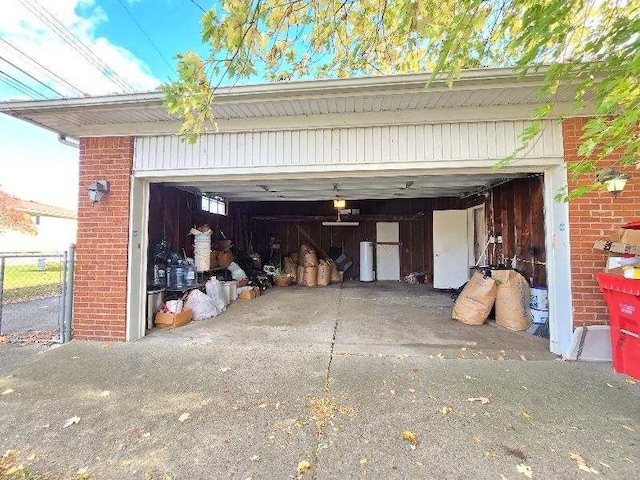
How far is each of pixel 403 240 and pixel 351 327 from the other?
21.4 feet

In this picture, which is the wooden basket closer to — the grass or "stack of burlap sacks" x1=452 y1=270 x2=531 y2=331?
the grass

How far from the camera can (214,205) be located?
316 inches

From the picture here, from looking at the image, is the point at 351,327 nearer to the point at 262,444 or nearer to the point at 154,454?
the point at 262,444

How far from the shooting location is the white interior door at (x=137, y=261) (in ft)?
13.5

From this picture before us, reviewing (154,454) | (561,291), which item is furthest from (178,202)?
(561,291)

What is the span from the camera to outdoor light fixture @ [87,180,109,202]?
13.2 ft

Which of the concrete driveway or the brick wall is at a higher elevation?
the brick wall

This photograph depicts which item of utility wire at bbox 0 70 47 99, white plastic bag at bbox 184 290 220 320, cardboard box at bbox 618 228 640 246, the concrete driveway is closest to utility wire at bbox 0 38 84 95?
utility wire at bbox 0 70 47 99

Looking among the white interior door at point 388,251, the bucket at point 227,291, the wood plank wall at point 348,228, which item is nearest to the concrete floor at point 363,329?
the bucket at point 227,291

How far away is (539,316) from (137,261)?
19.0 feet

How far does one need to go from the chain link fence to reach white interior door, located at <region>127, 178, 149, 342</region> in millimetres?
783

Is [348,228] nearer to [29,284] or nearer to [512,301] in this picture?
[512,301]

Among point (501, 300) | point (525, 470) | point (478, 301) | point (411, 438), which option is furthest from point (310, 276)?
point (525, 470)

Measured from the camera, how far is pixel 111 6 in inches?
219
